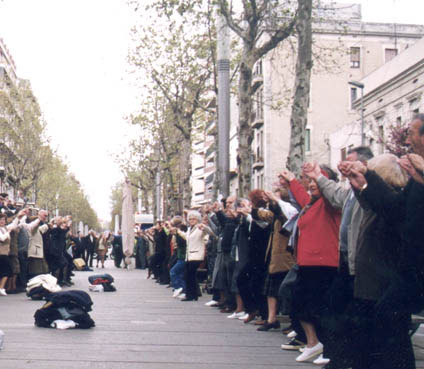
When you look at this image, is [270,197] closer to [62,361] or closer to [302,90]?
[62,361]

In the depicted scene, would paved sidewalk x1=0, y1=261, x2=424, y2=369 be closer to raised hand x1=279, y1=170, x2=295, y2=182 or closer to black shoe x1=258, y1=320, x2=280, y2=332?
black shoe x1=258, y1=320, x2=280, y2=332

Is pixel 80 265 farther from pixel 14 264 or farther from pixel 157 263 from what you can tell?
pixel 14 264

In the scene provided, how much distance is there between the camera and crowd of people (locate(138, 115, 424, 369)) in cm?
515

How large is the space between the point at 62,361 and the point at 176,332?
298 centimetres

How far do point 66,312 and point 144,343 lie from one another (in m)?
2.08

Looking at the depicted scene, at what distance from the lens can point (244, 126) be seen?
Answer: 22.9 meters

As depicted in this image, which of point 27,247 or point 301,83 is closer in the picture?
point 301,83

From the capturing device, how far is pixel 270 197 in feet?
32.5

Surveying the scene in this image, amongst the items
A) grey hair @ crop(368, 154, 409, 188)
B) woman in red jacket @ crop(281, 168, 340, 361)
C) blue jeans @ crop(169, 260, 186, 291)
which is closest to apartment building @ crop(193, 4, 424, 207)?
blue jeans @ crop(169, 260, 186, 291)

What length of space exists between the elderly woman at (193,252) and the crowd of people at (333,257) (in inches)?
1.0

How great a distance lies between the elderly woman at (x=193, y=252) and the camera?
16.6 m

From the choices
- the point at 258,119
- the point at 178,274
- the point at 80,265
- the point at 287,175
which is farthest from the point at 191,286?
the point at 258,119

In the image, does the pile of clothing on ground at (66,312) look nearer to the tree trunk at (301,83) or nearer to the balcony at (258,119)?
the tree trunk at (301,83)

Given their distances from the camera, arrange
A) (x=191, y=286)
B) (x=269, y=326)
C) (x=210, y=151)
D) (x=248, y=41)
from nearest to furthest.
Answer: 1. (x=269, y=326)
2. (x=191, y=286)
3. (x=248, y=41)
4. (x=210, y=151)
